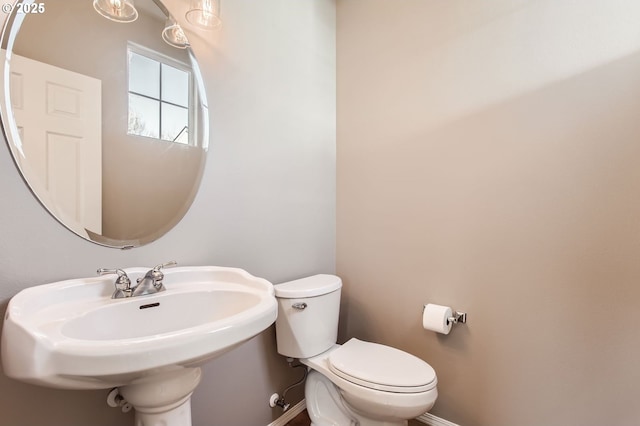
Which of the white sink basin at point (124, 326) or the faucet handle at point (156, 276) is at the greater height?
the faucet handle at point (156, 276)

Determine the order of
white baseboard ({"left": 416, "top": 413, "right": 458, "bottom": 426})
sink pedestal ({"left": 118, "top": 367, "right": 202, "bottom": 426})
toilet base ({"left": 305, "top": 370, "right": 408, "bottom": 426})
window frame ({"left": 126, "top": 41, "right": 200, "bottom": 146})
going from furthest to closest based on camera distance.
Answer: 1. white baseboard ({"left": 416, "top": 413, "right": 458, "bottom": 426})
2. toilet base ({"left": 305, "top": 370, "right": 408, "bottom": 426})
3. window frame ({"left": 126, "top": 41, "right": 200, "bottom": 146})
4. sink pedestal ({"left": 118, "top": 367, "right": 202, "bottom": 426})

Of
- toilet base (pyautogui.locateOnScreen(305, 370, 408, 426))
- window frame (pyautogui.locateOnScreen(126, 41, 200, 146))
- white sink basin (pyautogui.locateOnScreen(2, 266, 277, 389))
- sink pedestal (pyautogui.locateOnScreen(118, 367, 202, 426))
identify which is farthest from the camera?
toilet base (pyautogui.locateOnScreen(305, 370, 408, 426))

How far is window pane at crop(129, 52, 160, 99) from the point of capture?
103 cm

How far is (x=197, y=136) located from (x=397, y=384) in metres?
1.27

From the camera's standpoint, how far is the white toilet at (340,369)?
1.10m

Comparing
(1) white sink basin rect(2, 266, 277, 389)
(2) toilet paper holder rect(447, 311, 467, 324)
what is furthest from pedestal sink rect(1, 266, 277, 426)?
(2) toilet paper holder rect(447, 311, 467, 324)

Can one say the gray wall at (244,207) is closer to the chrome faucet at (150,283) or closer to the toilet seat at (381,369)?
the chrome faucet at (150,283)

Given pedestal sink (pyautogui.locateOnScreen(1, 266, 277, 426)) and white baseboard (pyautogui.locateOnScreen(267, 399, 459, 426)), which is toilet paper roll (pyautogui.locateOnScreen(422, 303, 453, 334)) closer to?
white baseboard (pyautogui.locateOnScreen(267, 399, 459, 426))

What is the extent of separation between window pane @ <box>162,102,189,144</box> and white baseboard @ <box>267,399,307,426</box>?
1422 millimetres

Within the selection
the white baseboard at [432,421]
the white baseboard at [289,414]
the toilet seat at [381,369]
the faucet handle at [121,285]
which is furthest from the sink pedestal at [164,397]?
the white baseboard at [432,421]

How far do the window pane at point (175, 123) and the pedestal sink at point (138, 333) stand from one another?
52 cm

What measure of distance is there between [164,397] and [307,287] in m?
0.73

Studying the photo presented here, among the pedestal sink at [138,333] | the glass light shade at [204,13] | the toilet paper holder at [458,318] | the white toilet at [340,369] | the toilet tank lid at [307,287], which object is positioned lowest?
the white toilet at [340,369]

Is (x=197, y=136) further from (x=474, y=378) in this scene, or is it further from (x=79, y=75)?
(x=474, y=378)
